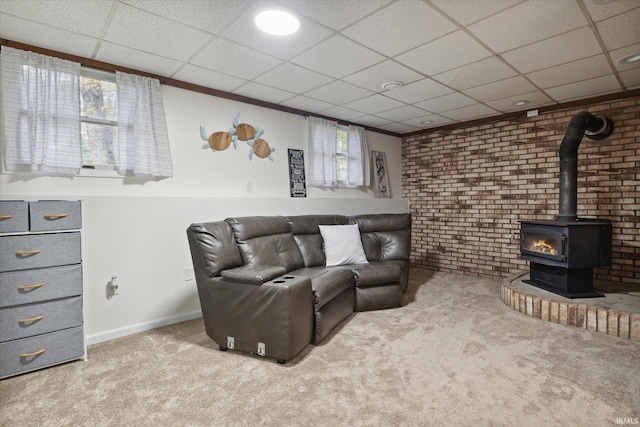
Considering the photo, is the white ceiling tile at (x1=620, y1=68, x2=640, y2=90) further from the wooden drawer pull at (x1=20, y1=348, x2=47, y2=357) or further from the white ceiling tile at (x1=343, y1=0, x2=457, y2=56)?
the wooden drawer pull at (x1=20, y1=348, x2=47, y2=357)

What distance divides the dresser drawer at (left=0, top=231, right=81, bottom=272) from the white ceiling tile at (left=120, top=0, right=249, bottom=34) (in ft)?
5.14

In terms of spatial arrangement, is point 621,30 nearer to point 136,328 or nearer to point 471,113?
point 471,113

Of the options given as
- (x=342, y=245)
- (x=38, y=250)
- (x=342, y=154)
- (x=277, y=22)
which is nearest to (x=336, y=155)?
(x=342, y=154)

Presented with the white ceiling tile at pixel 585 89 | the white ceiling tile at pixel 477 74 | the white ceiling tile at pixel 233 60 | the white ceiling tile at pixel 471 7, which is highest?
the white ceiling tile at pixel 585 89

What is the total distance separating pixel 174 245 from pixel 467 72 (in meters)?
3.18

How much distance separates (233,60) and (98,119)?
1.25m

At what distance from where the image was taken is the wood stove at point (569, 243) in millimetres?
3014

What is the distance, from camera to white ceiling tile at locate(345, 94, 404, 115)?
371 centimetres

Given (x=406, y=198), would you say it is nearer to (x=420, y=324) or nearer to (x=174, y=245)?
(x=420, y=324)

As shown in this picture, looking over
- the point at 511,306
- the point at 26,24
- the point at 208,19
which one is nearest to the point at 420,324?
the point at 511,306

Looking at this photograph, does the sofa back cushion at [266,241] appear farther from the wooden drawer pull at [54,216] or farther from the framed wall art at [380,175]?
the framed wall art at [380,175]

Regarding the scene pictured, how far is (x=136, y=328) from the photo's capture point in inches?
110

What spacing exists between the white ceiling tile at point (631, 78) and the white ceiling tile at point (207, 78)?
3.60m

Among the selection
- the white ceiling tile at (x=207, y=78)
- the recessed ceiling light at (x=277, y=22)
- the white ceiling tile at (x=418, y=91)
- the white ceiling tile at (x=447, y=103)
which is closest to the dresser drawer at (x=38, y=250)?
the white ceiling tile at (x=207, y=78)
